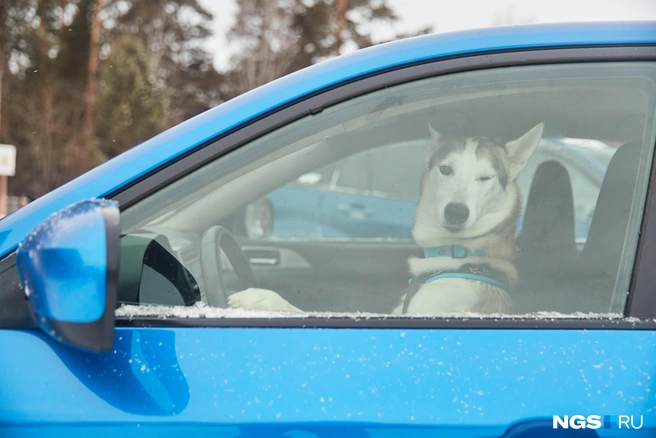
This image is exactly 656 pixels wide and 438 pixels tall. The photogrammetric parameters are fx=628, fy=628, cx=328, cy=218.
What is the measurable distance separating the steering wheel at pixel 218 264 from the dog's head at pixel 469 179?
1.61 feet

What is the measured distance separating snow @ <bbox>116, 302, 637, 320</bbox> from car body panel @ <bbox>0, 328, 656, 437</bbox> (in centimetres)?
5

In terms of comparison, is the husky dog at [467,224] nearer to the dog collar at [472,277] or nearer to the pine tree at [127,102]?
the dog collar at [472,277]

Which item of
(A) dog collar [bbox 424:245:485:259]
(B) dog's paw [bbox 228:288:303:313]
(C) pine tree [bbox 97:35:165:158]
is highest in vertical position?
(C) pine tree [bbox 97:35:165:158]

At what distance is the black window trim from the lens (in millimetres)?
1172

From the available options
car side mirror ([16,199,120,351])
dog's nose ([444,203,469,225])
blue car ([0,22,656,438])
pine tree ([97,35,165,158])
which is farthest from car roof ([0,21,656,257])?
pine tree ([97,35,165,158])

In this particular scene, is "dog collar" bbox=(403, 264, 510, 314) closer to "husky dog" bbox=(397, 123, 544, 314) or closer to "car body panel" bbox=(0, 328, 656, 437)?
"husky dog" bbox=(397, 123, 544, 314)

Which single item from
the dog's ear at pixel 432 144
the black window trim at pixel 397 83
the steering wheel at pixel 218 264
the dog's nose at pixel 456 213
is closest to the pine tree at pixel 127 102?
the steering wheel at pixel 218 264

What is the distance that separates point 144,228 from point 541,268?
854 mm

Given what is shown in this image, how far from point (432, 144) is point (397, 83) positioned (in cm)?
38

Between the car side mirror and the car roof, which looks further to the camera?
the car roof

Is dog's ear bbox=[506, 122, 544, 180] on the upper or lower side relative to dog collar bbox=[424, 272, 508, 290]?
upper

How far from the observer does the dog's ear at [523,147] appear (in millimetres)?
1533

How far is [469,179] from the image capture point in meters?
1.65

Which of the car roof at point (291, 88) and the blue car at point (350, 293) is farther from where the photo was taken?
the car roof at point (291, 88)
